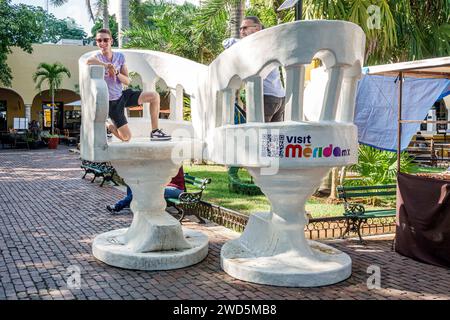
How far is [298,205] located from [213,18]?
877cm

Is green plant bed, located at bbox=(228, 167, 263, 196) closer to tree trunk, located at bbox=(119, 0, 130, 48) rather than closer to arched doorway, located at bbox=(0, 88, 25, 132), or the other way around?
tree trunk, located at bbox=(119, 0, 130, 48)

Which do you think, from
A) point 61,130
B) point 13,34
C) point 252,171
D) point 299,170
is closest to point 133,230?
point 252,171

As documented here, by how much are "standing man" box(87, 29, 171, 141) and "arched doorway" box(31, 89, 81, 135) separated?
25.8m

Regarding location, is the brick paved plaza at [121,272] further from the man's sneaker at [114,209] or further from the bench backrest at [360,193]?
the bench backrest at [360,193]

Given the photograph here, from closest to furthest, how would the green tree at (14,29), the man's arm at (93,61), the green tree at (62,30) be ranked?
1. the man's arm at (93,61)
2. the green tree at (14,29)
3. the green tree at (62,30)

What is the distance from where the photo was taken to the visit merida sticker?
5.18 metres

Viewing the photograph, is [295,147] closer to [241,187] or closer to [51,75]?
[241,187]

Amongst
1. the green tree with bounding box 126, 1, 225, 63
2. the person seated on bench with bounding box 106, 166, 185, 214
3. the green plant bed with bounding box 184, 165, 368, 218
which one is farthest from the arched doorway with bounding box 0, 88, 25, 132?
the person seated on bench with bounding box 106, 166, 185, 214

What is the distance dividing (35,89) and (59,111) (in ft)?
13.6

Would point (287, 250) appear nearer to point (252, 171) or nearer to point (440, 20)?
point (252, 171)

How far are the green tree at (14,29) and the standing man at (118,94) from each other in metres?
20.3

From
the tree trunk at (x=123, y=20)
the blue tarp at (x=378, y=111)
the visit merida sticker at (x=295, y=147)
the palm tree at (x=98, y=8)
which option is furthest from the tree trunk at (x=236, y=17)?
the palm tree at (x=98, y=8)

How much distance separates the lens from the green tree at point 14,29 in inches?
972

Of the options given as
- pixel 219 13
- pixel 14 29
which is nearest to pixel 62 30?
pixel 14 29
